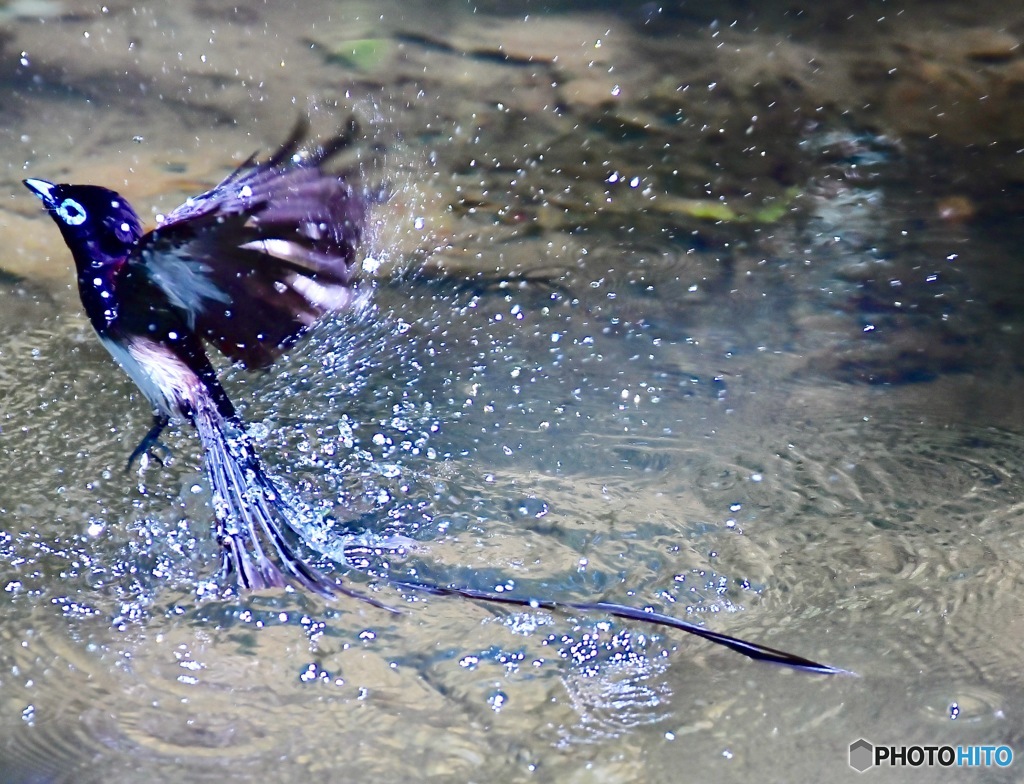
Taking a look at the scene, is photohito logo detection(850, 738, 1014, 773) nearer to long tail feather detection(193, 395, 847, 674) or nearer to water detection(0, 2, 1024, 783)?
water detection(0, 2, 1024, 783)

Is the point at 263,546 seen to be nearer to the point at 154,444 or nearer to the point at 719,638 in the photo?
the point at 154,444

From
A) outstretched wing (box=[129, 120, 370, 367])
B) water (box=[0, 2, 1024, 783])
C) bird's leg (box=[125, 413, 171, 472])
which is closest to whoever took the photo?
outstretched wing (box=[129, 120, 370, 367])

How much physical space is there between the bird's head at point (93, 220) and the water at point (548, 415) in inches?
21.1

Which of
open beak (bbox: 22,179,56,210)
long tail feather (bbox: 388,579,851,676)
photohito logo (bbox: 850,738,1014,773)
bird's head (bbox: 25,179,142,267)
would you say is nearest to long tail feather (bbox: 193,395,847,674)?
long tail feather (bbox: 388,579,851,676)

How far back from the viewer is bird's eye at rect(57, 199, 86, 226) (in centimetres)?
167

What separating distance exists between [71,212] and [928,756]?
5.70 ft

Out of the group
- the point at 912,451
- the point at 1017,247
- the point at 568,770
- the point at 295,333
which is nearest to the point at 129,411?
the point at 295,333

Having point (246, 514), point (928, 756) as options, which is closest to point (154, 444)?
point (246, 514)

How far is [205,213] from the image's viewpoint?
1418mm

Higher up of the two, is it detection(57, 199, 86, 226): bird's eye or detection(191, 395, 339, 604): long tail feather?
detection(57, 199, 86, 226): bird's eye

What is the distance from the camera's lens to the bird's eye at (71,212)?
167 centimetres

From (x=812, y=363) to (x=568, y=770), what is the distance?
1.28 metres

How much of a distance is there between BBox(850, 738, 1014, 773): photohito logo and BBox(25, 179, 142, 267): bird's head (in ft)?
5.00

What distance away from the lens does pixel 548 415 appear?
2242 mm
